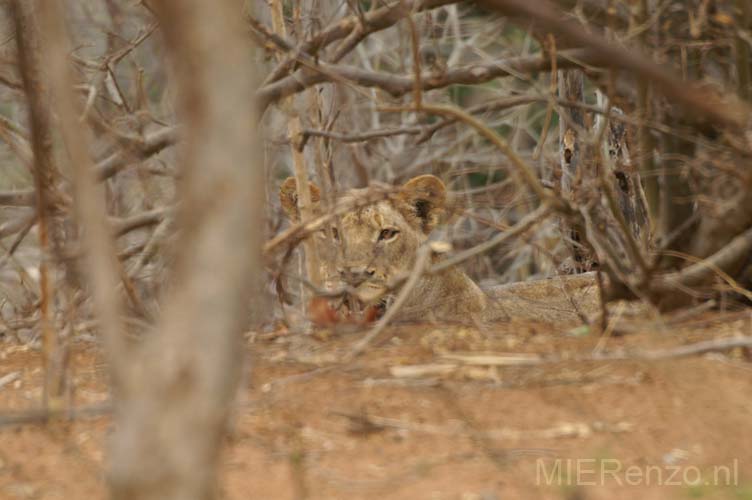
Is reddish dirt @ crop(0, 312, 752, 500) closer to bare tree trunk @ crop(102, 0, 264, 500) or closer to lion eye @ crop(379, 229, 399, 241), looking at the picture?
bare tree trunk @ crop(102, 0, 264, 500)

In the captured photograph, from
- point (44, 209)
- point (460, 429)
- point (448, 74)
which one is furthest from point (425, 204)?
point (44, 209)

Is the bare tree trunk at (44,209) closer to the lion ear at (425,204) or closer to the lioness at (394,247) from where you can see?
the lioness at (394,247)

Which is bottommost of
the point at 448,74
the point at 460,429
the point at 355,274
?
the point at 460,429

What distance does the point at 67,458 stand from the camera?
321 cm

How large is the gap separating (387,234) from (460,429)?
113 inches

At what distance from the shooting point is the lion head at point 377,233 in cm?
551

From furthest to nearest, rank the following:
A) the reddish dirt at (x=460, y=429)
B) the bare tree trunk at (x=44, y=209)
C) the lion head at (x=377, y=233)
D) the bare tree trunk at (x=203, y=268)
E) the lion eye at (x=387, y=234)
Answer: the lion eye at (x=387, y=234)
the lion head at (x=377, y=233)
the reddish dirt at (x=460, y=429)
the bare tree trunk at (x=44, y=209)
the bare tree trunk at (x=203, y=268)

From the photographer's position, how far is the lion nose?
5.28 m

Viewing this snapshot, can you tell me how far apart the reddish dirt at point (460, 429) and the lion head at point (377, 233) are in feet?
5.27

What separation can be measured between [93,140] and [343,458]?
15.8 feet

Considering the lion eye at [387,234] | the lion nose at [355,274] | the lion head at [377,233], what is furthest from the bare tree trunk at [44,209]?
the lion eye at [387,234]

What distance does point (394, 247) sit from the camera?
5891mm

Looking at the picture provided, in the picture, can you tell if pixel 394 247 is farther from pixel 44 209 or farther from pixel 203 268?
pixel 203 268

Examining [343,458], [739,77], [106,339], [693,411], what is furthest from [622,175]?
[106,339]
